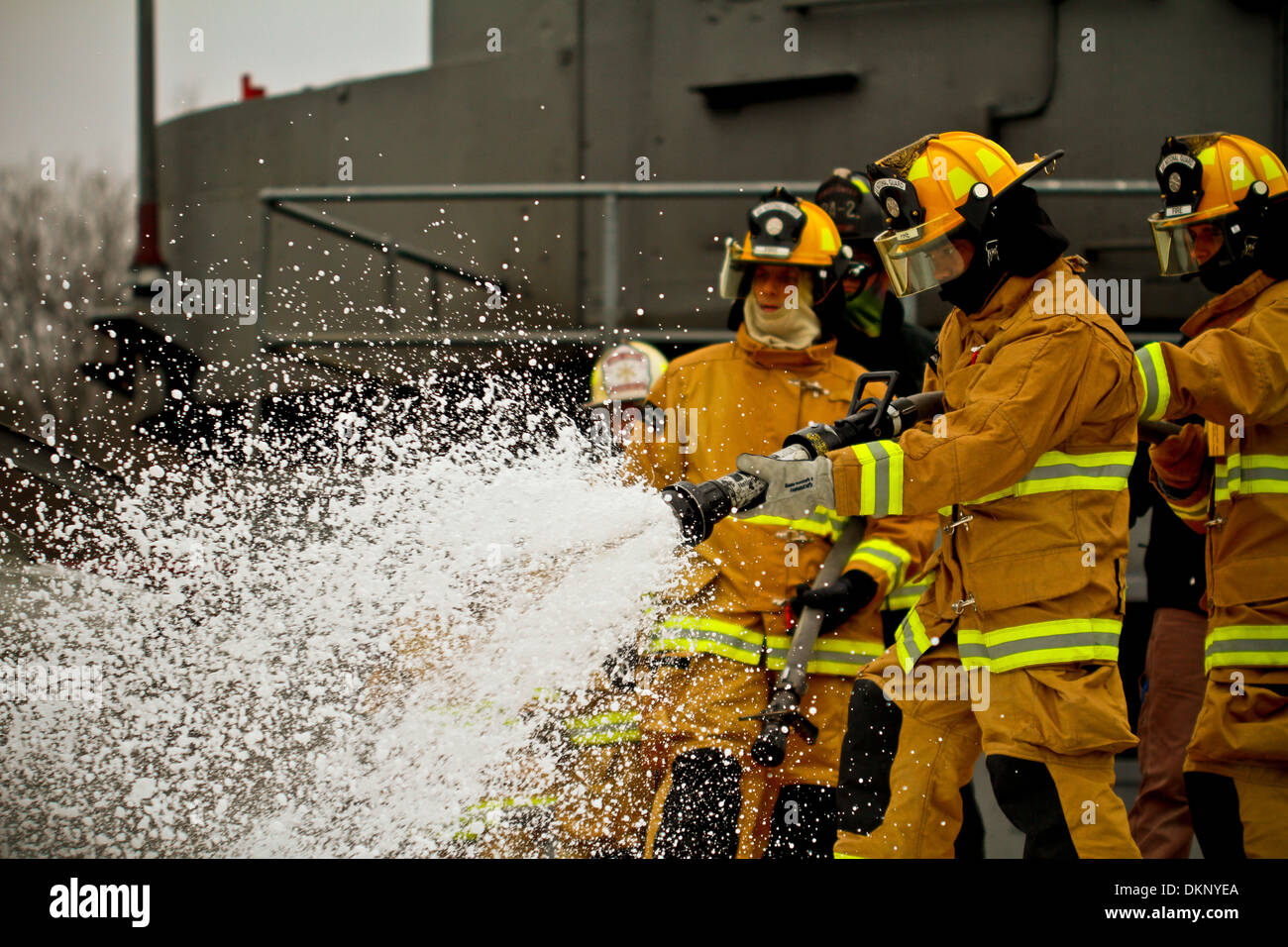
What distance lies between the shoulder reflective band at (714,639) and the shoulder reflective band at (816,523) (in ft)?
1.03

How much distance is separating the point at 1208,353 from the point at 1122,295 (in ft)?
11.3

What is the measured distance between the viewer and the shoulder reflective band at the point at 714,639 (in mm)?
3805

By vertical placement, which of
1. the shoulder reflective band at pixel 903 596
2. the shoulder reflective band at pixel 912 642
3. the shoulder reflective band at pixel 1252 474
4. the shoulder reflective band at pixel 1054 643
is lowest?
the shoulder reflective band at pixel 903 596

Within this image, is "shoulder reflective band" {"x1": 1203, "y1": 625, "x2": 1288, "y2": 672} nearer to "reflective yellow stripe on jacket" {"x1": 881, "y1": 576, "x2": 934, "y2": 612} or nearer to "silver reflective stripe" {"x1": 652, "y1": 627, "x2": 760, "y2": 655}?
"reflective yellow stripe on jacket" {"x1": 881, "y1": 576, "x2": 934, "y2": 612}

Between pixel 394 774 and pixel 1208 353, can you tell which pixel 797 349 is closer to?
pixel 1208 353

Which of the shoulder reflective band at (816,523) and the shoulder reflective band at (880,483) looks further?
the shoulder reflective band at (816,523)

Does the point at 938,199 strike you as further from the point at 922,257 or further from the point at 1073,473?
the point at 1073,473

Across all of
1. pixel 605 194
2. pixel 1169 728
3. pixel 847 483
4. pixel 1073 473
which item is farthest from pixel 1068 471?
pixel 605 194

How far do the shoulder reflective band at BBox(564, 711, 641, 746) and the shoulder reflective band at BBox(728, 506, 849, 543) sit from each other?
74 cm

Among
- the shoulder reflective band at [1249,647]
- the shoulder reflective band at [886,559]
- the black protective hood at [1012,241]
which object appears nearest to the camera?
the black protective hood at [1012,241]

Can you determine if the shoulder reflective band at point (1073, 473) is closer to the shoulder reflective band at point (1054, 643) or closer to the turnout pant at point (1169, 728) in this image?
the shoulder reflective band at point (1054, 643)

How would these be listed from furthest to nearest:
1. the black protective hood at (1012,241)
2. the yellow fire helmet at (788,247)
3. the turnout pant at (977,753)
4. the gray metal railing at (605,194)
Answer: the gray metal railing at (605,194) → the yellow fire helmet at (788,247) → the black protective hood at (1012,241) → the turnout pant at (977,753)

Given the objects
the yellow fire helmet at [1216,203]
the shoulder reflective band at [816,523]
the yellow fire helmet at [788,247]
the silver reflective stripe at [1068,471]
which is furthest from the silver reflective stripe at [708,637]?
the yellow fire helmet at [1216,203]

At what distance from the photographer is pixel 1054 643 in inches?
111
